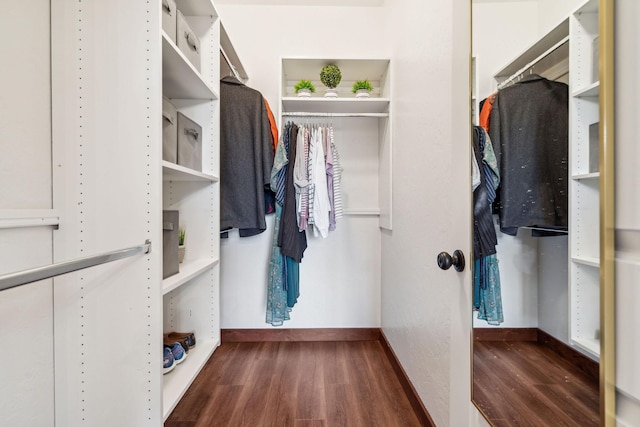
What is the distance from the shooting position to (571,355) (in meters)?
0.53

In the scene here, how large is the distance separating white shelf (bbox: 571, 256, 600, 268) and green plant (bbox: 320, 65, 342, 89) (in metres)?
1.77

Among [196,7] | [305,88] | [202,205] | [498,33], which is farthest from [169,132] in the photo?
[498,33]

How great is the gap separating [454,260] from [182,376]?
1.16 m

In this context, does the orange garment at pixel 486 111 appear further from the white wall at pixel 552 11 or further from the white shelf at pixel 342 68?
the white shelf at pixel 342 68

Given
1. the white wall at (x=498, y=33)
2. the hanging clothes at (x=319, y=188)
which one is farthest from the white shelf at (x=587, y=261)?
the hanging clothes at (x=319, y=188)

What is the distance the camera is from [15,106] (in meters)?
0.78

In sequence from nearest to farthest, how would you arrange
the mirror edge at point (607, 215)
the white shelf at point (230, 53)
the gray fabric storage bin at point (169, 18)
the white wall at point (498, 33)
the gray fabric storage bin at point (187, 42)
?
the mirror edge at point (607, 215) < the white wall at point (498, 33) < the gray fabric storage bin at point (169, 18) < the gray fabric storage bin at point (187, 42) < the white shelf at point (230, 53)

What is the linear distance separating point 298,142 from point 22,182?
1255 millimetres

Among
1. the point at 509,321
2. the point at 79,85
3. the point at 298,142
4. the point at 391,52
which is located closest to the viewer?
the point at 509,321

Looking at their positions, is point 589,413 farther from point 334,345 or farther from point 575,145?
point 334,345

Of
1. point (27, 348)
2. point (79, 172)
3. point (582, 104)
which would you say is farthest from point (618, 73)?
point (27, 348)

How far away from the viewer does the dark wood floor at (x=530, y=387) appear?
1.66 feet

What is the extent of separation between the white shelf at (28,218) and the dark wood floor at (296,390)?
Result: 43.6 inches

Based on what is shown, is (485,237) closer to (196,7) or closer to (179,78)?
(179,78)
